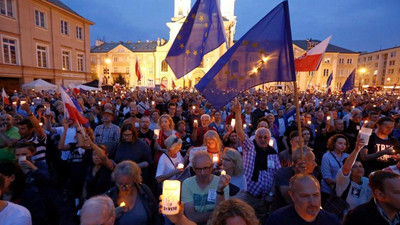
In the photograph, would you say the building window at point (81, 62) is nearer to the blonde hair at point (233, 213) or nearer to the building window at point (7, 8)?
the building window at point (7, 8)

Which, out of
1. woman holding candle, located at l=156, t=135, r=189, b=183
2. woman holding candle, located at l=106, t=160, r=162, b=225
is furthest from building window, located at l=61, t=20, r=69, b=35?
woman holding candle, located at l=106, t=160, r=162, b=225

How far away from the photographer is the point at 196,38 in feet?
16.2

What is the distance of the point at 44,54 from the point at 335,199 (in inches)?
1197

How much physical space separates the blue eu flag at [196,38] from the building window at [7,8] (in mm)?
24643

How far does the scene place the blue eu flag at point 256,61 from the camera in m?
3.15

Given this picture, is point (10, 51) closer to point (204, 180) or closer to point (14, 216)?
point (14, 216)

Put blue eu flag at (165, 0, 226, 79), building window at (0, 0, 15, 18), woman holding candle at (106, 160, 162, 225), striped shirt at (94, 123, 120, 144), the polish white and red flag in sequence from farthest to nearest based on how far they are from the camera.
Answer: building window at (0, 0, 15, 18), the polish white and red flag, striped shirt at (94, 123, 120, 144), blue eu flag at (165, 0, 226, 79), woman holding candle at (106, 160, 162, 225)

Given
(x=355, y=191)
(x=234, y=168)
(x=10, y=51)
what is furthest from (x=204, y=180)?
(x=10, y=51)

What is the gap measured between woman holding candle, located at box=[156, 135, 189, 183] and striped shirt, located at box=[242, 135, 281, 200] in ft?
3.35

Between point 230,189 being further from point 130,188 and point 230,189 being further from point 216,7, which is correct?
point 216,7

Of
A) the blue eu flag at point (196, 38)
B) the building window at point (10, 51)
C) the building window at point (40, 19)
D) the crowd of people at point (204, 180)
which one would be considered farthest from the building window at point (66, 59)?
the blue eu flag at point (196, 38)

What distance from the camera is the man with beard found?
6.81 ft

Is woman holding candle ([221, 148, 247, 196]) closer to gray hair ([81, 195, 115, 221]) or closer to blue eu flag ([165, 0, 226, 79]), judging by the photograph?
gray hair ([81, 195, 115, 221])

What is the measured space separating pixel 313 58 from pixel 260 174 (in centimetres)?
444
